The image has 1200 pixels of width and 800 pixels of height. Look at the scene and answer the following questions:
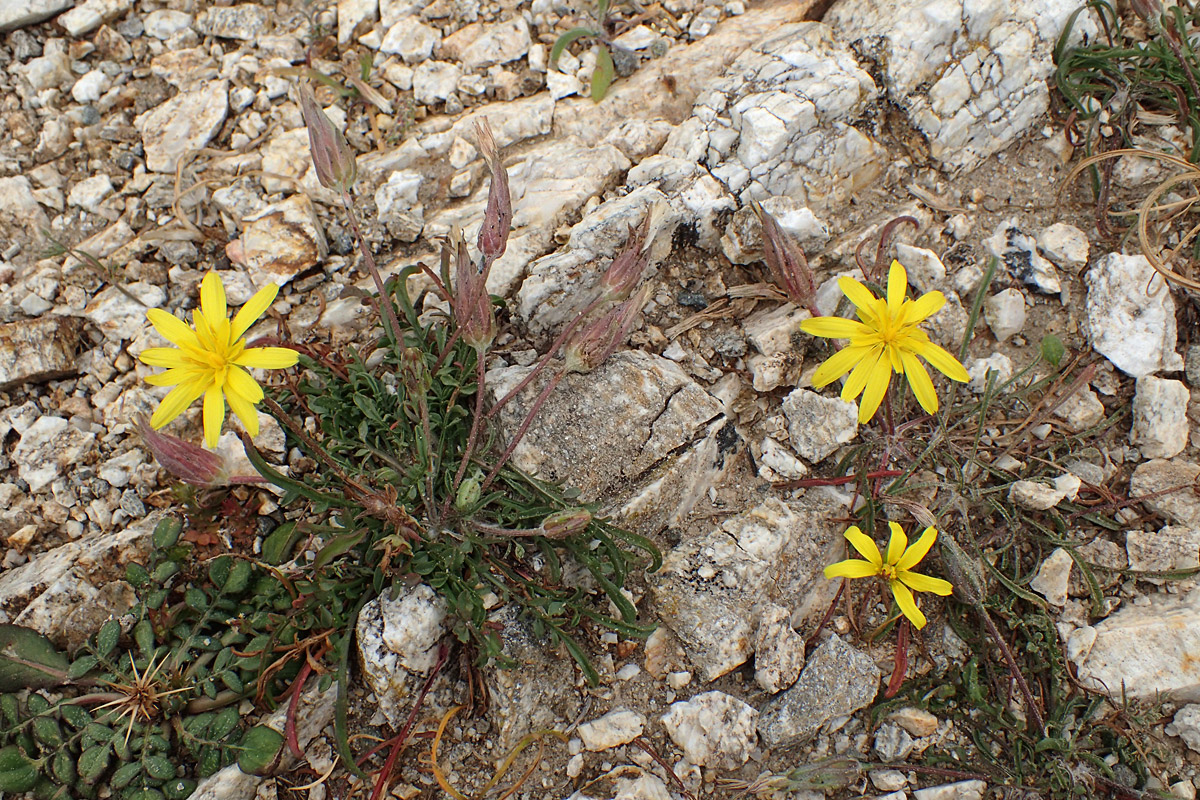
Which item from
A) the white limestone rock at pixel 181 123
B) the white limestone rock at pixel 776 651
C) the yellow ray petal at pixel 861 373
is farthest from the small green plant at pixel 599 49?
the white limestone rock at pixel 776 651

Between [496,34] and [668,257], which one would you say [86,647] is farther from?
[496,34]

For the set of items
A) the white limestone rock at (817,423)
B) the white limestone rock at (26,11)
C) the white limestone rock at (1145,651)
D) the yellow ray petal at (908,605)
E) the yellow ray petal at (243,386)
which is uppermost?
the white limestone rock at (26,11)

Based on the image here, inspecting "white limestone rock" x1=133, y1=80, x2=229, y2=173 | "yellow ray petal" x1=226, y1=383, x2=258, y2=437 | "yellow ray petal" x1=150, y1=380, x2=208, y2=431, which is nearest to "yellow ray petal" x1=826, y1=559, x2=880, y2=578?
"yellow ray petal" x1=226, y1=383, x2=258, y2=437

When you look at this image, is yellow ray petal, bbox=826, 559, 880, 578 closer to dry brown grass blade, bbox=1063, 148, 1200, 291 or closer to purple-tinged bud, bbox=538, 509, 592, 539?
purple-tinged bud, bbox=538, 509, 592, 539

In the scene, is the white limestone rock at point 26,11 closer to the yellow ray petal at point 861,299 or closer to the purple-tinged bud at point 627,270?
the purple-tinged bud at point 627,270

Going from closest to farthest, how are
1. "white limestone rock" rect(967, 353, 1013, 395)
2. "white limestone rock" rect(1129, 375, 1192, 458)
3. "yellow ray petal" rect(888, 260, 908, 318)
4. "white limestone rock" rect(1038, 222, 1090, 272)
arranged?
"yellow ray petal" rect(888, 260, 908, 318), "white limestone rock" rect(1129, 375, 1192, 458), "white limestone rock" rect(967, 353, 1013, 395), "white limestone rock" rect(1038, 222, 1090, 272)
